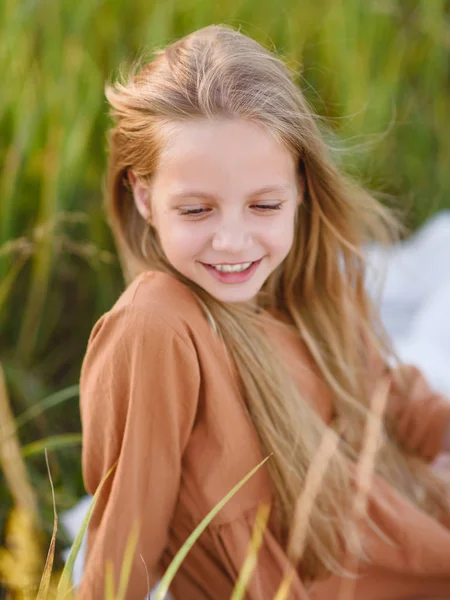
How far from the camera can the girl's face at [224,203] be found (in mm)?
985

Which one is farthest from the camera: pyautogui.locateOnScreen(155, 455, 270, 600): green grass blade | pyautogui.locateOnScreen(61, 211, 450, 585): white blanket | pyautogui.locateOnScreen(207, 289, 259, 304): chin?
pyautogui.locateOnScreen(61, 211, 450, 585): white blanket

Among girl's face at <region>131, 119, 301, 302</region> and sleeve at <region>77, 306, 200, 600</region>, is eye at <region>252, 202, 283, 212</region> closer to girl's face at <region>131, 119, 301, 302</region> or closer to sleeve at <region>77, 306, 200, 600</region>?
girl's face at <region>131, 119, 301, 302</region>

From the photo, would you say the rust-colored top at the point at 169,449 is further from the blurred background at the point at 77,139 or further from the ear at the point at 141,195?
the blurred background at the point at 77,139

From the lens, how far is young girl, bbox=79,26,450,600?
3.34 ft

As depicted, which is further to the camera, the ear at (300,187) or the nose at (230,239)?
the ear at (300,187)

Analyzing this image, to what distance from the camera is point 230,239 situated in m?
1.02

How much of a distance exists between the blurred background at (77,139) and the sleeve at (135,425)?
416 millimetres

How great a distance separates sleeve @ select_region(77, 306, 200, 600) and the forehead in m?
0.19

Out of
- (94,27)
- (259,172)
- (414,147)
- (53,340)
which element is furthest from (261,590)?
(414,147)

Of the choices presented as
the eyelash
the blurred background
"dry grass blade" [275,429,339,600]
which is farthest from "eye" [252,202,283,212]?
the blurred background

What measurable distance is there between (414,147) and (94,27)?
107cm

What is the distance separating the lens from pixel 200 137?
985 millimetres

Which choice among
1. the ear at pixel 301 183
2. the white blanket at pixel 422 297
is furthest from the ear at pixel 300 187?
the white blanket at pixel 422 297

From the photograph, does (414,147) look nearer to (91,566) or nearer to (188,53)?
(188,53)
